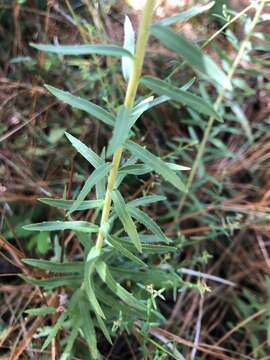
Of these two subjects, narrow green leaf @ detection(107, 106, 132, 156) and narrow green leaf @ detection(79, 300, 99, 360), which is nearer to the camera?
narrow green leaf @ detection(107, 106, 132, 156)

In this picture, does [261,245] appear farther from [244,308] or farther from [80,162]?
[80,162]

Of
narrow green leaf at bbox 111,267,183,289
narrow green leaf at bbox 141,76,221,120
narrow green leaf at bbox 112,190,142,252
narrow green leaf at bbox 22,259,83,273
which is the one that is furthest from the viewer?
narrow green leaf at bbox 111,267,183,289

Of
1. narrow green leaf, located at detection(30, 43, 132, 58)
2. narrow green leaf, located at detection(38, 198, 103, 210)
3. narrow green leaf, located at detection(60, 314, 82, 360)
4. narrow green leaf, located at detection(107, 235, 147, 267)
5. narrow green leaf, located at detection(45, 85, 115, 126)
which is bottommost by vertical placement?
narrow green leaf, located at detection(60, 314, 82, 360)

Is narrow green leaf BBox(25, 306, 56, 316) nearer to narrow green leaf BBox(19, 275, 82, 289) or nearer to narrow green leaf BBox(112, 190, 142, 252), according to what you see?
narrow green leaf BBox(19, 275, 82, 289)

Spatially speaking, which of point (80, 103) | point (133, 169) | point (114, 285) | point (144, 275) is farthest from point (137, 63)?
point (144, 275)

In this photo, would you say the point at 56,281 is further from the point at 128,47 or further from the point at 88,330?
the point at 128,47

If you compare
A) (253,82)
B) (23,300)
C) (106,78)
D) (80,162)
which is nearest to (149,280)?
(23,300)

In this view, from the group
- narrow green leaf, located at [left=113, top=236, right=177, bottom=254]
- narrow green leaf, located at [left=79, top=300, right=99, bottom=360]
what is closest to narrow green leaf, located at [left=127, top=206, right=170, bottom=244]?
narrow green leaf, located at [left=113, top=236, right=177, bottom=254]

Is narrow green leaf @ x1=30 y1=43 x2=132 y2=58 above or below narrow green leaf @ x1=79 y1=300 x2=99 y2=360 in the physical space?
above
